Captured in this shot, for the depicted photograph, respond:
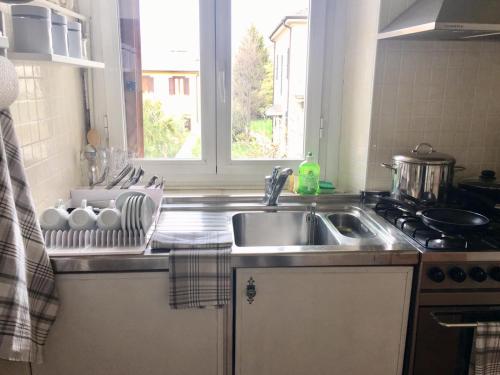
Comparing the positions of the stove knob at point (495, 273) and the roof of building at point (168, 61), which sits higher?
the roof of building at point (168, 61)

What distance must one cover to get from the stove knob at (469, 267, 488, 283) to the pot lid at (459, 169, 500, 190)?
18.4 inches

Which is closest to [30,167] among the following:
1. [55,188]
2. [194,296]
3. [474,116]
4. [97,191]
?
[55,188]

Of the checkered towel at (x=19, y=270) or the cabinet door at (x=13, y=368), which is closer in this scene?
the checkered towel at (x=19, y=270)

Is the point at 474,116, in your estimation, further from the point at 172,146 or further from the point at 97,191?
the point at 97,191

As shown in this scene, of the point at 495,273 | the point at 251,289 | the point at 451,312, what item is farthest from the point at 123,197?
the point at 495,273

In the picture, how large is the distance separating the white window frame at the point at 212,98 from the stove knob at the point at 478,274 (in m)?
0.94

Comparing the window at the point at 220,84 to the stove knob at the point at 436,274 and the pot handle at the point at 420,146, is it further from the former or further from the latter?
the stove knob at the point at 436,274

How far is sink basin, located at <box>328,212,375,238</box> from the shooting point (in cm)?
184

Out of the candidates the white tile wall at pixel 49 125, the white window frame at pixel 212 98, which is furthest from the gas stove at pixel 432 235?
the white tile wall at pixel 49 125

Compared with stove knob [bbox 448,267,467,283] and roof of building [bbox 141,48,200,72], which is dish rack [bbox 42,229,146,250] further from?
stove knob [bbox 448,267,467,283]

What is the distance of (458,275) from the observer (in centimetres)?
144

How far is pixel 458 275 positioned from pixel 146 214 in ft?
3.43

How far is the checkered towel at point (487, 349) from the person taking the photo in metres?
1.44

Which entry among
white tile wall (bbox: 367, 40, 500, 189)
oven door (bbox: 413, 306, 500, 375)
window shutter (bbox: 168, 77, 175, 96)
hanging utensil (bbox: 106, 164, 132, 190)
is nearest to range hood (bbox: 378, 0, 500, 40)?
white tile wall (bbox: 367, 40, 500, 189)
